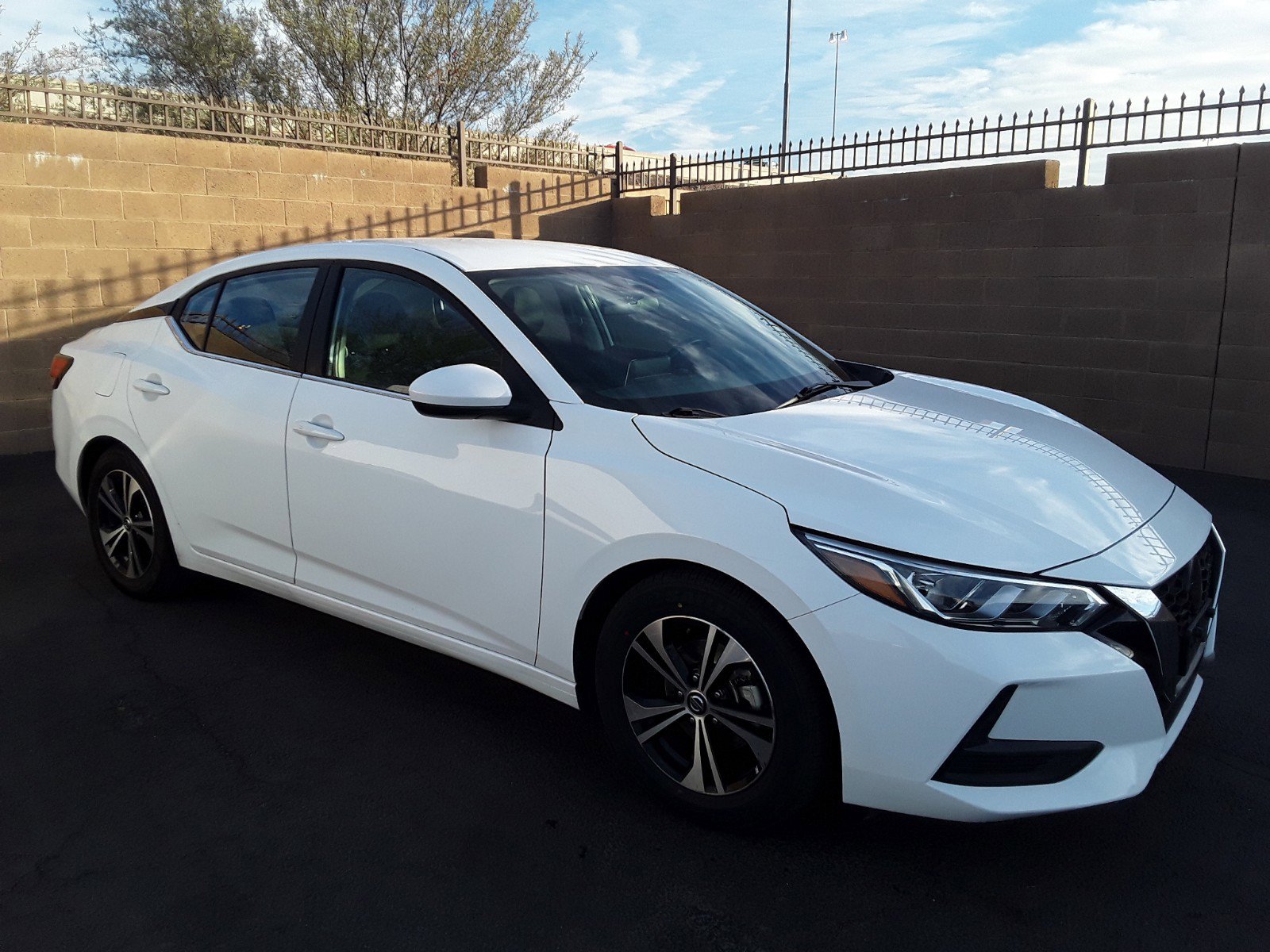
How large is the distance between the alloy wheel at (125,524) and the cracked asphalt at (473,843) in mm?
663

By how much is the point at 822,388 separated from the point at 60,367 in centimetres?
356

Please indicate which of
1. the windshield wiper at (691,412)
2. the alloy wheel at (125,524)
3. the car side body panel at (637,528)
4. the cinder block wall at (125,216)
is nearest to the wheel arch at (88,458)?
the alloy wheel at (125,524)

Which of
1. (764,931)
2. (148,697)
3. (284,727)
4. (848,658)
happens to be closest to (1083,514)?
(848,658)

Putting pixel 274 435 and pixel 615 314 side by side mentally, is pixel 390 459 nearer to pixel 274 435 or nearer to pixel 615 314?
pixel 274 435

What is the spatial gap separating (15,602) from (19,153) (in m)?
4.75

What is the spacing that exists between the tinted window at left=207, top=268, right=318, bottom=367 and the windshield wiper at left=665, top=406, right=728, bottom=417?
1.59 meters

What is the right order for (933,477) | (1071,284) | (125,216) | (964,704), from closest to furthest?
1. (964,704)
2. (933,477)
3. (1071,284)
4. (125,216)

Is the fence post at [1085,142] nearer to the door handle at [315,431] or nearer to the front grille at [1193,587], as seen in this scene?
the front grille at [1193,587]

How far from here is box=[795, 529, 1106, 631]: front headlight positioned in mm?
2285

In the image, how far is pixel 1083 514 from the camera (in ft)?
8.54

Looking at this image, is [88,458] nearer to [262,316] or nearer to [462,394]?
[262,316]

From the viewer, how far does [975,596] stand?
229 centimetres

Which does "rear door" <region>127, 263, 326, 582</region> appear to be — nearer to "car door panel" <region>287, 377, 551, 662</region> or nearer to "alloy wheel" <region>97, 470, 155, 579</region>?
"car door panel" <region>287, 377, 551, 662</region>

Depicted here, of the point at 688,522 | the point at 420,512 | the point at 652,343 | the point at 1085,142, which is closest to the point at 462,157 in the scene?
the point at 1085,142
